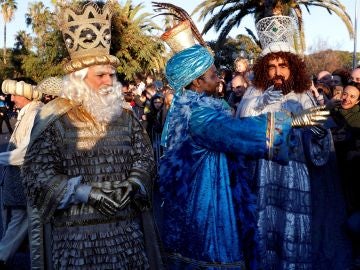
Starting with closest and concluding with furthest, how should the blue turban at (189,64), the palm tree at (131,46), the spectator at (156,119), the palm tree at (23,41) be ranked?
1. the blue turban at (189,64)
2. the spectator at (156,119)
3. the palm tree at (131,46)
4. the palm tree at (23,41)

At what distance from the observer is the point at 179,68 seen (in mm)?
3332

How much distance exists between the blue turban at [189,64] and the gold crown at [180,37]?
63 millimetres

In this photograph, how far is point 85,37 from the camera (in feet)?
11.1

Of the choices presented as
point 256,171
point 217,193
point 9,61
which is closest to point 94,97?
point 217,193

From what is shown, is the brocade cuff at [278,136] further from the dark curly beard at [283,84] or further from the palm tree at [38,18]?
the palm tree at [38,18]

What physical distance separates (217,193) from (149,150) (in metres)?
0.64

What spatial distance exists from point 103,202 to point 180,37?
A: 47.8 inches

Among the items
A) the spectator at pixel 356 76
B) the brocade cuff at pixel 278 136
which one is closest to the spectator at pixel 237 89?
the spectator at pixel 356 76

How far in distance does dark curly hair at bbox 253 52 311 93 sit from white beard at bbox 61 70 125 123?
164 centimetres

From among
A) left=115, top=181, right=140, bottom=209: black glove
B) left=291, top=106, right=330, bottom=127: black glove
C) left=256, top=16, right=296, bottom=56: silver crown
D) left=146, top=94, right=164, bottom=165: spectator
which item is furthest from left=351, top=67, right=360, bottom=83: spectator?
left=146, top=94, right=164, bottom=165: spectator

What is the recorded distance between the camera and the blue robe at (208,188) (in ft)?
9.98

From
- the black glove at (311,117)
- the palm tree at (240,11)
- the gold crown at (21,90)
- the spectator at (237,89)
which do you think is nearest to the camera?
the black glove at (311,117)

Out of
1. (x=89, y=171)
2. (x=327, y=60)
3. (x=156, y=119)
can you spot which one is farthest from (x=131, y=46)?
(x=327, y=60)

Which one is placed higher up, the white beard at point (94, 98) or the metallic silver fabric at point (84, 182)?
the white beard at point (94, 98)
